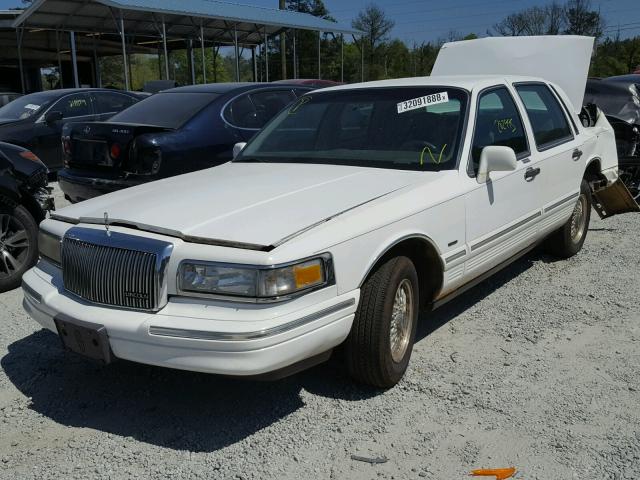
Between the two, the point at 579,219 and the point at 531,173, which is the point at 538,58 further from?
the point at 531,173

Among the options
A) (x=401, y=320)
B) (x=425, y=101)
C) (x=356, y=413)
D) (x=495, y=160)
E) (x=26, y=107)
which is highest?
(x=425, y=101)

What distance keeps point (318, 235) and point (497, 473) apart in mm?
1281

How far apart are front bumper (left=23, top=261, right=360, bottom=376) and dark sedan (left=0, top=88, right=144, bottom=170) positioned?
8.24 m

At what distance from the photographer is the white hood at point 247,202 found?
2.99m

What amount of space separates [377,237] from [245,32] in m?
25.7

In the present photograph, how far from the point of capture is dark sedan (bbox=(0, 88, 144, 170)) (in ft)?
33.7

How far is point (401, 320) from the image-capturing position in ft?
11.8

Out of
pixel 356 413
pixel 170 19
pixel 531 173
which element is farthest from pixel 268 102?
pixel 170 19

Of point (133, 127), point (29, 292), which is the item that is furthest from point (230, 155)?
point (29, 292)

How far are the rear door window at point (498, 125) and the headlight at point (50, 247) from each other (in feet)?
8.03

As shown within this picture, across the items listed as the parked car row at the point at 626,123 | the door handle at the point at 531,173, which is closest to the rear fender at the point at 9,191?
the door handle at the point at 531,173

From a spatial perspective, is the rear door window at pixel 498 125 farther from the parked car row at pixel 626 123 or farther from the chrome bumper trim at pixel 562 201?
the parked car row at pixel 626 123

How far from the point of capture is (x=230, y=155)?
22.4 ft

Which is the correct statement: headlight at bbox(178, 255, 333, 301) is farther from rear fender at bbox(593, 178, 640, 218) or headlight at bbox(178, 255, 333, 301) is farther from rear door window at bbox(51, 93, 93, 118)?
rear door window at bbox(51, 93, 93, 118)
